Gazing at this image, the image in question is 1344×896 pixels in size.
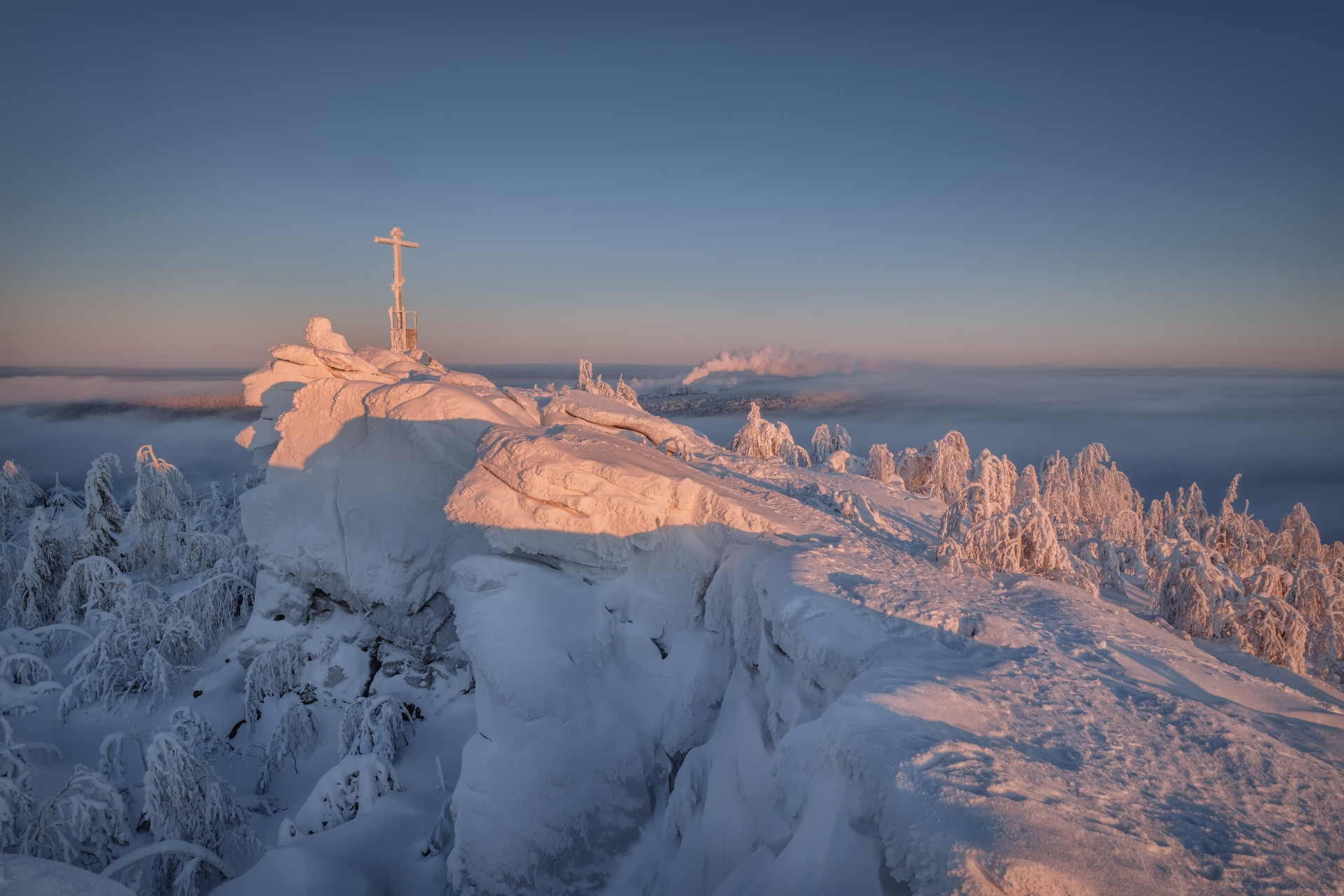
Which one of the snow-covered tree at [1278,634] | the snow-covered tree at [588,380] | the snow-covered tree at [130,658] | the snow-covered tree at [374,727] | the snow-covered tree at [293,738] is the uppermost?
the snow-covered tree at [588,380]

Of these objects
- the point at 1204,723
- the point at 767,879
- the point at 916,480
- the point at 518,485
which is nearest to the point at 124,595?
the point at 518,485

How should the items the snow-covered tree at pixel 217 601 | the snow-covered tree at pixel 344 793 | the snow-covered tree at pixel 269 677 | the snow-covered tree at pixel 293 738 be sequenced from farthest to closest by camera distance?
the snow-covered tree at pixel 217 601, the snow-covered tree at pixel 269 677, the snow-covered tree at pixel 293 738, the snow-covered tree at pixel 344 793

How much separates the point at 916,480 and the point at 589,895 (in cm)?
2236

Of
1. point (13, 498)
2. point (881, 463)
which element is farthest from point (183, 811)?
point (881, 463)

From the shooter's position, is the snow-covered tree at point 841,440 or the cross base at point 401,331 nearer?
the cross base at point 401,331

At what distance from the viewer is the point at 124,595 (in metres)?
11.9

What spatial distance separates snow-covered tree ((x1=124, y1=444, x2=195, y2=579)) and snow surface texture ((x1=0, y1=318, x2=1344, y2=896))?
230 mm

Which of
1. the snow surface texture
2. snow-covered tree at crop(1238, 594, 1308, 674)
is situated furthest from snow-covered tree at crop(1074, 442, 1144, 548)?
snow-covered tree at crop(1238, 594, 1308, 674)

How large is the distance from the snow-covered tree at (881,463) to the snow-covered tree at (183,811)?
22.6 metres

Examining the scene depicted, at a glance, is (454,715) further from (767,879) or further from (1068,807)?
(1068,807)

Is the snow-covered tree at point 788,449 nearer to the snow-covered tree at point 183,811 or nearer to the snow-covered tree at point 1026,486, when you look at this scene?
the snow-covered tree at point 1026,486

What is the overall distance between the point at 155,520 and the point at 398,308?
905cm

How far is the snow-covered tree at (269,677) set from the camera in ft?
35.6

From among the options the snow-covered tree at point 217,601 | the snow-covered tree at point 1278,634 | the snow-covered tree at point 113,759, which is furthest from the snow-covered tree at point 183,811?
the snow-covered tree at point 1278,634
